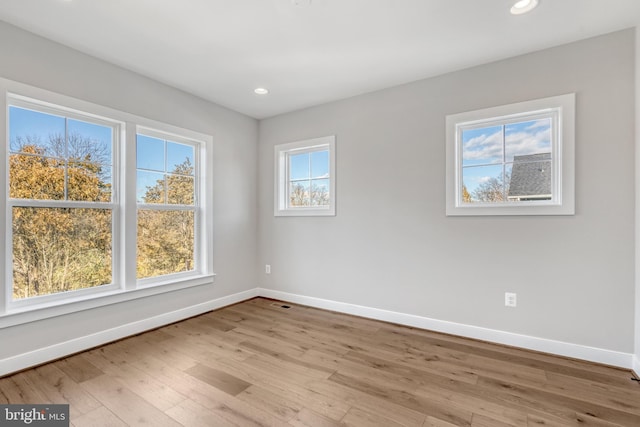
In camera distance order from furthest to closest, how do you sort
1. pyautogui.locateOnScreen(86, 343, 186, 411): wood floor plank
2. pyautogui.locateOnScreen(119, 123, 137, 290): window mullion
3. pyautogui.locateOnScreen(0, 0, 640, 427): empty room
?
pyautogui.locateOnScreen(119, 123, 137, 290): window mullion → pyautogui.locateOnScreen(0, 0, 640, 427): empty room → pyautogui.locateOnScreen(86, 343, 186, 411): wood floor plank

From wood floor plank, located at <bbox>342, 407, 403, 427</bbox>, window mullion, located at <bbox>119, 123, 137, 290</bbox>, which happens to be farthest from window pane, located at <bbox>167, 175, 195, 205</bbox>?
wood floor plank, located at <bbox>342, 407, 403, 427</bbox>

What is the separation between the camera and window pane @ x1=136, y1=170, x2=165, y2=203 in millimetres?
3138

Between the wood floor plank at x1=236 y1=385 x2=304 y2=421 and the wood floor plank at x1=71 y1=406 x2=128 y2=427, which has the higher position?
the wood floor plank at x1=71 y1=406 x2=128 y2=427

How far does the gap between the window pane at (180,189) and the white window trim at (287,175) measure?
1.13 m

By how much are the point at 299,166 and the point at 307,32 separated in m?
1.98

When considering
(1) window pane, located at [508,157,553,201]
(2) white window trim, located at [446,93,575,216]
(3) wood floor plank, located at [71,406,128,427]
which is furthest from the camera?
(1) window pane, located at [508,157,553,201]

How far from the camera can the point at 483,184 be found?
291 cm

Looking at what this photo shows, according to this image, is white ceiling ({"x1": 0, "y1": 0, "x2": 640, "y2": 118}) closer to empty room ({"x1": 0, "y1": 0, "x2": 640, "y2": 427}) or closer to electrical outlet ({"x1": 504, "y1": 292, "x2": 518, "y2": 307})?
empty room ({"x1": 0, "y1": 0, "x2": 640, "y2": 427})

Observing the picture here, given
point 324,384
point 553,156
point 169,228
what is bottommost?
point 324,384

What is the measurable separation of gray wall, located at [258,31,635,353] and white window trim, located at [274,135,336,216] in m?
0.09

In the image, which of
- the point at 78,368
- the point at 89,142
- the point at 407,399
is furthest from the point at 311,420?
the point at 89,142

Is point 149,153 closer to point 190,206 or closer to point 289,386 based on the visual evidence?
point 190,206

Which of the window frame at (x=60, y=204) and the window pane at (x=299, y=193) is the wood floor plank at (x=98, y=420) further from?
the window pane at (x=299, y=193)

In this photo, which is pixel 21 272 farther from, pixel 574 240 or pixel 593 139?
pixel 593 139
